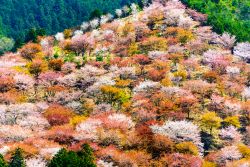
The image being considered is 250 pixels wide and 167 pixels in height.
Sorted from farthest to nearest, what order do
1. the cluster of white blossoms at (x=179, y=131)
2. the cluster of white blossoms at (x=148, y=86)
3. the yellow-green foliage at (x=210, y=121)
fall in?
the cluster of white blossoms at (x=148, y=86)
the yellow-green foliage at (x=210, y=121)
the cluster of white blossoms at (x=179, y=131)

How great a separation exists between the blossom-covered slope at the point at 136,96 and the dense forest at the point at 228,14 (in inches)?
136

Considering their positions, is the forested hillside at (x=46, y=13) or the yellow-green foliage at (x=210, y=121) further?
the forested hillside at (x=46, y=13)

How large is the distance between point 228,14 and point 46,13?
84.2m

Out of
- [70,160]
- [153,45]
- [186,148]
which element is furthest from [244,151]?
[153,45]

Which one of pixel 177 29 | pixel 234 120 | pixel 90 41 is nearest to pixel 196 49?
pixel 177 29

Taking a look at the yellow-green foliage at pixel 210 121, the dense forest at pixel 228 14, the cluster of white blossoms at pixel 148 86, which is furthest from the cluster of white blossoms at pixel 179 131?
the dense forest at pixel 228 14

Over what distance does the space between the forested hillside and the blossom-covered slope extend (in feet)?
233

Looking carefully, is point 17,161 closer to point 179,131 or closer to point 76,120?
point 76,120

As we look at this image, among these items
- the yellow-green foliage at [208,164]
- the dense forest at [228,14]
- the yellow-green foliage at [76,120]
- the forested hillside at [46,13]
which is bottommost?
the forested hillside at [46,13]

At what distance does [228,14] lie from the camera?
360 ft

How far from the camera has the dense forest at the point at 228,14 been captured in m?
89.1

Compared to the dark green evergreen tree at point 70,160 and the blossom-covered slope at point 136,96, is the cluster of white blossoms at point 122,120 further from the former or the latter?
the dark green evergreen tree at point 70,160

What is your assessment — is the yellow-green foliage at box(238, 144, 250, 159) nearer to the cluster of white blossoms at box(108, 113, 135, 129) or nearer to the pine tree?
the cluster of white blossoms at box(108, 113, 135, 129)


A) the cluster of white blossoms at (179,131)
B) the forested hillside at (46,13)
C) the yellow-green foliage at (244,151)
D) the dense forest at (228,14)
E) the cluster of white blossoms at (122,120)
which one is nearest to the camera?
the yellow-green foliage at (244,151)
